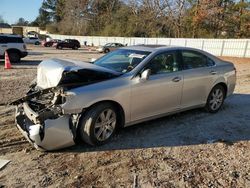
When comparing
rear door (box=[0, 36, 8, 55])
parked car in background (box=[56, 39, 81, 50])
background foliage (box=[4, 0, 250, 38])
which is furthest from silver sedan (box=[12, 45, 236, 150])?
parked car in background (box=[56, 39, 81, 50])

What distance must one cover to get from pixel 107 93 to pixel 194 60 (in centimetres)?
255

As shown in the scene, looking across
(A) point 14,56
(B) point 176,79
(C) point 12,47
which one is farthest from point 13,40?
(B) point 176,79

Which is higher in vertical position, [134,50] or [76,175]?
[134,50]

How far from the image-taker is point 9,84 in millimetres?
9938

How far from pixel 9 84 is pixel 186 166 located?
7.66 metres

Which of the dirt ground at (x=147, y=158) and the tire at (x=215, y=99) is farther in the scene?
the tire at (x=215, y=99)

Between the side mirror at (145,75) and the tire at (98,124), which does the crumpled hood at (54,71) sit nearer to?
the side mirror at (145,75)

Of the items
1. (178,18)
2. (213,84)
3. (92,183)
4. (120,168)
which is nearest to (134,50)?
(213,84)

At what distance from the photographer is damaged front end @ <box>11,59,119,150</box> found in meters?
4.19

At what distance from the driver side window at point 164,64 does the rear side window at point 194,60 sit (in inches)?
11.1

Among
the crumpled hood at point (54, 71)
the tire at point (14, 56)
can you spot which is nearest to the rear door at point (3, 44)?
the tire at point (14, 56)

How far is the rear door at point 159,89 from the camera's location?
16.6 feet

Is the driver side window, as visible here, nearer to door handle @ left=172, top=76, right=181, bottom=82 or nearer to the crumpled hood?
door handle @ left=172, top=76, right=181, bottom=82

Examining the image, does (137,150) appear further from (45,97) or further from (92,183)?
(45,97)
